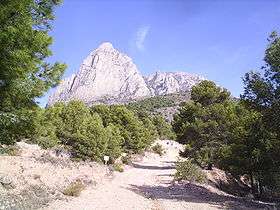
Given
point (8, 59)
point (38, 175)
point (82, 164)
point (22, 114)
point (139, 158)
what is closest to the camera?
point (8, 59)

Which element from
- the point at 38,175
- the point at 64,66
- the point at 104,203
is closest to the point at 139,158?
the point at 38,175

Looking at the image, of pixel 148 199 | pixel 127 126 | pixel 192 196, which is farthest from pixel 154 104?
pixel 148 199

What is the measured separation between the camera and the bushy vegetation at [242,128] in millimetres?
23438

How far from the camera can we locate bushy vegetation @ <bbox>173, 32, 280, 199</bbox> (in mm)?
23438

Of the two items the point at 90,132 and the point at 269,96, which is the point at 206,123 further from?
the point at 269,96

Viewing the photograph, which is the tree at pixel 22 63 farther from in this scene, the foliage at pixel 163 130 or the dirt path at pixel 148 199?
the foliage at pixel 163 130

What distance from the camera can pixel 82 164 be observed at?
40.1 m

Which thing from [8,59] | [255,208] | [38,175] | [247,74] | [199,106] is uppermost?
[199,106]

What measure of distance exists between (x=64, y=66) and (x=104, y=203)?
8969 mm

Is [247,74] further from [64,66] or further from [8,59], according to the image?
[8,59]

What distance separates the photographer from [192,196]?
2828cm

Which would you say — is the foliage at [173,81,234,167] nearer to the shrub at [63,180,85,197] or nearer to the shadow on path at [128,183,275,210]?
the shadow on path at [128,183,275,210]

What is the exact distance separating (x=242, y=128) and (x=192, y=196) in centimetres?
675

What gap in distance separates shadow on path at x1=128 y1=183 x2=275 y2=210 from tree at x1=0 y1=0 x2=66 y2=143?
12014 millimetres
